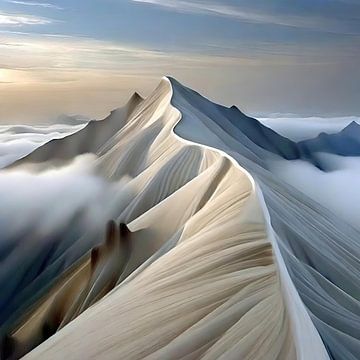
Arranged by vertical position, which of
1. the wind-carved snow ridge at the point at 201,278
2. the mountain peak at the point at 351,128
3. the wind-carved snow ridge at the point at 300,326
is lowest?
the mountain peak at the point at 351,128

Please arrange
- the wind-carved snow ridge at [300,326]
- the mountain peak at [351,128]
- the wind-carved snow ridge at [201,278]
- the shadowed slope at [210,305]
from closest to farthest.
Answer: the wind-carved snow ridge at [300,326] → the shadowed slope at [210,305] → the wind-carved snow ridge at [201,278] → the mountain peak at [351,128]

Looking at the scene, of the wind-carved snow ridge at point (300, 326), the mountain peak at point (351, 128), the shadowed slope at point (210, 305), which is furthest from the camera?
the mountain peak at point (351, 128)

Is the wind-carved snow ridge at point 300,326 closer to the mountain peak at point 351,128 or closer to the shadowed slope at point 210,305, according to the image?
the shadowed slope at point 210,305

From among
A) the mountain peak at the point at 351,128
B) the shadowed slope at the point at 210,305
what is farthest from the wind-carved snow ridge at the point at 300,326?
the mountain peak at the point at 351,128

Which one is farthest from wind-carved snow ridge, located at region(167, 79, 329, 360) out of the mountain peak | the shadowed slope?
the mountain peak

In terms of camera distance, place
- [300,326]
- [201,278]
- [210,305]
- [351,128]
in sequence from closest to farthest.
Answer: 1. [300,326]
2. [210,305]
3. [201,278]
4. [351,128]

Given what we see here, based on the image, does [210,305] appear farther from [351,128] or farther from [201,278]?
[351,128]

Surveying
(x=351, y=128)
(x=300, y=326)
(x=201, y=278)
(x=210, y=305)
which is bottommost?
(x=351, y=128)

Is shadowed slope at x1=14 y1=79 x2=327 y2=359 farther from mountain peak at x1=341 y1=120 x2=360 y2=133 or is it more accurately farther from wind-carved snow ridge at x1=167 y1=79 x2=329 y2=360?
mountain peak at x1=341 y1=120 x2=360 y2=133

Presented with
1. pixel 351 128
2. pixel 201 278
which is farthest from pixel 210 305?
pixel 351 128
